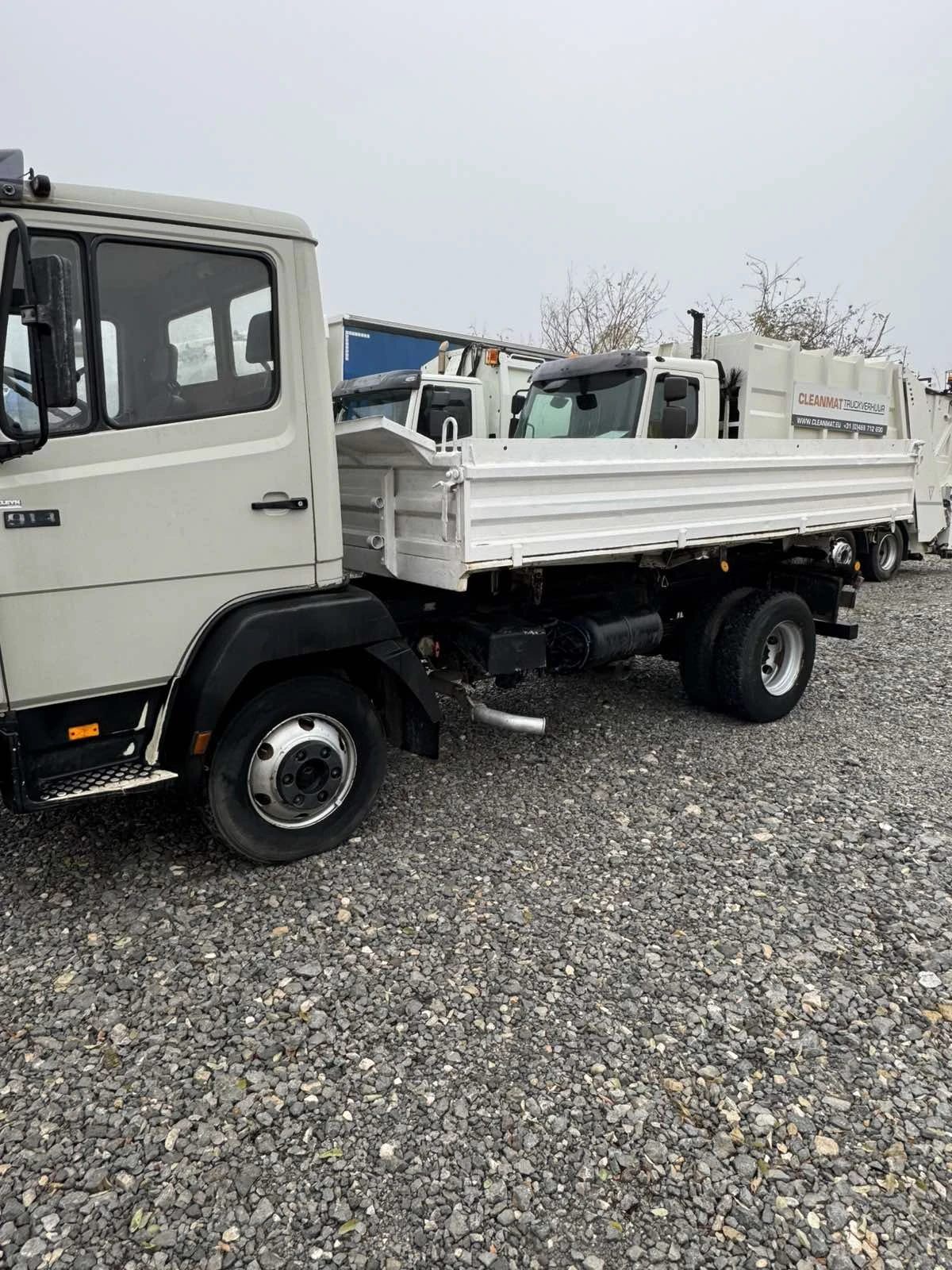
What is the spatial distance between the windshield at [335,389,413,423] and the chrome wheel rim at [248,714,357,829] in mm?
3271

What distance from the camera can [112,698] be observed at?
3.20 metres

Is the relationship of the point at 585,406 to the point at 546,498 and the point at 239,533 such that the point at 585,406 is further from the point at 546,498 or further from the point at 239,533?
the point at 239,533

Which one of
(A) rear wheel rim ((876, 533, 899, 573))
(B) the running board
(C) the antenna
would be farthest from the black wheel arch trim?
(A) rear wheel rim ((876, 533, 899, 573))

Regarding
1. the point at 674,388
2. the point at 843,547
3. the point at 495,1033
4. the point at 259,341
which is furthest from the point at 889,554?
the point at 495,1033

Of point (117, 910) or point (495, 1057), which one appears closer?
point (495, 1057)

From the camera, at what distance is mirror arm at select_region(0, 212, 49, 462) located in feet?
8.18

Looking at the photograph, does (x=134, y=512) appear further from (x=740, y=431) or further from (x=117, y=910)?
(x=740, y=431)

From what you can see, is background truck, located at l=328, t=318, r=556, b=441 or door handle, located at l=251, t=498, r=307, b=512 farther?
background truck, located at l=328, t=318, r=556, b=441

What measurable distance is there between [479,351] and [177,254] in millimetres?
7938

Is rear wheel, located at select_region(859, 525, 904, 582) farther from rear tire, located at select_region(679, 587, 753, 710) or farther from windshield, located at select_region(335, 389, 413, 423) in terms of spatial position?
windshield, located at select_region(335, 389, 413, 423)

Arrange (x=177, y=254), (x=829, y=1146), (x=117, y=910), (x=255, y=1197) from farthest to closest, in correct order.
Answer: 1. (x=117, y=910)
2. (x=177, y=254)
3. (x=829, y=1146)
4. (x=255, y=1197)

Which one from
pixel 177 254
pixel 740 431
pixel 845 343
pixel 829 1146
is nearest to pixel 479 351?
pixel 740 431

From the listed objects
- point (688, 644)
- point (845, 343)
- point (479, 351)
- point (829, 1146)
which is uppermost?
point (845, 343)

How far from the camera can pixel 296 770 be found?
3580 millimetres
